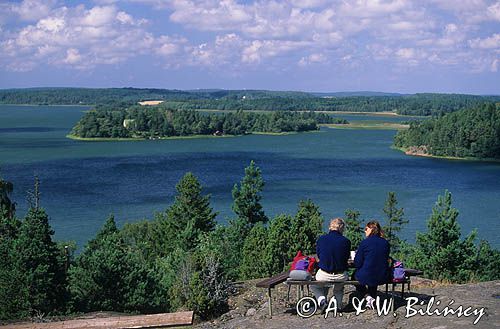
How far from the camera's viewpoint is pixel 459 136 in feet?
317

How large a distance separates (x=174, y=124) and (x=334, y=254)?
127 metres

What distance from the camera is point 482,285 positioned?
970cm

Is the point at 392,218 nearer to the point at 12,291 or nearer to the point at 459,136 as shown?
Result: the point at 12,291

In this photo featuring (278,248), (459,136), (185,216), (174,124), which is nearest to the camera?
(278,248)

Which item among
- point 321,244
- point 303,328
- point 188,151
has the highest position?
point 321,244

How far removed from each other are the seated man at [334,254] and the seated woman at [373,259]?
0.18 meters

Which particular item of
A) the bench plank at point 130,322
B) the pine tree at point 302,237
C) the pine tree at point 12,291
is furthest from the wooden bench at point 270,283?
the pine tree at point 302,237

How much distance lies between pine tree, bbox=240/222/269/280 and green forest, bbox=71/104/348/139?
10103 cm

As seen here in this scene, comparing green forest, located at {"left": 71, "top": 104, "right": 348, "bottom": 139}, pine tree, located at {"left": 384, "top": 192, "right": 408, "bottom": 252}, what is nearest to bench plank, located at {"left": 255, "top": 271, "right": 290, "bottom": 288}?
pine tree, located at {"left": 384, "top": 192, "right": 408, "bottom": 252}

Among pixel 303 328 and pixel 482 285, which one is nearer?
pixel 303 328

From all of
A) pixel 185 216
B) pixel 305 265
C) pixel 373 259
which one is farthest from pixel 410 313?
pixel 185 216

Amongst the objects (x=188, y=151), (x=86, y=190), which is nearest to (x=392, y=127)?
(x=188, y=151)

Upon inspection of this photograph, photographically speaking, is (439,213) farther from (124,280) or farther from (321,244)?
(321,244)

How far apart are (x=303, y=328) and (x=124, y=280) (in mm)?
6446
